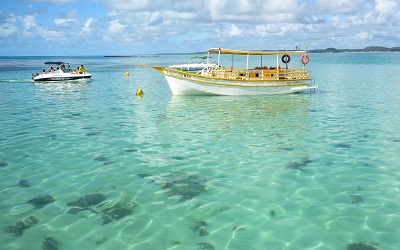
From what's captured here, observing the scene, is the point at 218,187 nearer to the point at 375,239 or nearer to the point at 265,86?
the point at 375,239

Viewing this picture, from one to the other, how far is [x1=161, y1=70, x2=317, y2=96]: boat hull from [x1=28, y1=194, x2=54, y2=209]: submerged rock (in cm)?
1792

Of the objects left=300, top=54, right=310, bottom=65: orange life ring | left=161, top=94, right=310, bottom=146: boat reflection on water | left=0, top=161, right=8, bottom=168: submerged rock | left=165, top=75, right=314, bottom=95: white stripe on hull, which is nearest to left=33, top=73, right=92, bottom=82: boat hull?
left=165, top=75, right=314, bottom=95: white stripe on hull

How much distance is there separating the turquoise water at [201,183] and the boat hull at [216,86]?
793 cm

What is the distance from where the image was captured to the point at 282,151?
11508 mm

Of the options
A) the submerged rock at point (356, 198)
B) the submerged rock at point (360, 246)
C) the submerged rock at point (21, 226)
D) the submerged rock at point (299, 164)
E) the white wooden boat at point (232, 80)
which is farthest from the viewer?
the white wooden boat at point (232, 80)

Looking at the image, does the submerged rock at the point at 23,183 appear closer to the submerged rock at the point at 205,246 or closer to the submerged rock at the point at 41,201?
the submerged rock at the point at 41,201

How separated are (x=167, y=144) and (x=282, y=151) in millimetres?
4191

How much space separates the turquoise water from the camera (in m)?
6.41

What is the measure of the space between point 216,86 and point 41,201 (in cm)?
1873

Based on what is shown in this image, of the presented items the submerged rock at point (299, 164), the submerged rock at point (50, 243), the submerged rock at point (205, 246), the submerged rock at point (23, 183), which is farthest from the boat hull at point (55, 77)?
the submerged rock at point (205, 246)

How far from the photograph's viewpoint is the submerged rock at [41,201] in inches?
303

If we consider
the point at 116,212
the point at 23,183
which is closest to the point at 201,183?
the point at 116,212

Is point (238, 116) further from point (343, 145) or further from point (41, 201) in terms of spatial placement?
point (41, 201)

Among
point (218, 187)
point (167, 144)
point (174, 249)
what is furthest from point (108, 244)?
point (167, 144)
